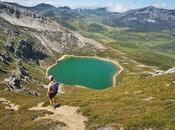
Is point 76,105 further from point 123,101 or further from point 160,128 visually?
point 160,128

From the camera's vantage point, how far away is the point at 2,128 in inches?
1591

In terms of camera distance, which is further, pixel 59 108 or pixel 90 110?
pixel 59 108

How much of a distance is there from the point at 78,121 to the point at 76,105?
812 cm

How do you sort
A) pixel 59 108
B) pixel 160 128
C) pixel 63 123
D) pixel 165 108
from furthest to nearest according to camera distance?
pixel 59 108 < pixel 165 108 < pixel 63 123 < pixel 160 128

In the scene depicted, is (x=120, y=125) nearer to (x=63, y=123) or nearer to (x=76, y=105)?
(x=63, y=123)

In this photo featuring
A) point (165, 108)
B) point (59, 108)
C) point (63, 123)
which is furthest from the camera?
point (59, 108)

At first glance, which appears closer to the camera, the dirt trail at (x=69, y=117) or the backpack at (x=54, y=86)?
the dirt trail at (x=69, y=117)

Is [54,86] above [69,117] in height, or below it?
above

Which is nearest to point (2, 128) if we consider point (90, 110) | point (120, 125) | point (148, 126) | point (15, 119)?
point (15, 119)

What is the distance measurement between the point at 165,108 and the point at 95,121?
8.12 metres

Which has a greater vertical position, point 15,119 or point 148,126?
point 148,126

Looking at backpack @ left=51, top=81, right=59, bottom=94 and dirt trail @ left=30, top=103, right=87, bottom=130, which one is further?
backpack @ left=51, top=81, right=59, bottom=94

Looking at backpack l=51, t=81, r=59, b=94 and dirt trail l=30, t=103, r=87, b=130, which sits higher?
backpack l=51, t=81, r=59, b=94

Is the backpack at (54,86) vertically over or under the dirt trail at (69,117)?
over
